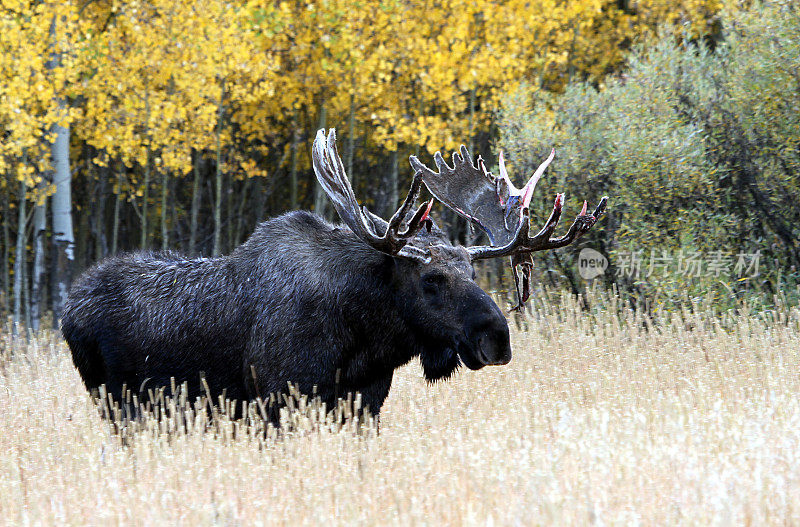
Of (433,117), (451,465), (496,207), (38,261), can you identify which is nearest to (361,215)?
(496,207)

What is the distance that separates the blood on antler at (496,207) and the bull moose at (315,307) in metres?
0.02

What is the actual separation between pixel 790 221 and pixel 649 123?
1753 mm

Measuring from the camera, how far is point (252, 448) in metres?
5.50

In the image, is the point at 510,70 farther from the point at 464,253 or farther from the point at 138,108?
the point at 464,253

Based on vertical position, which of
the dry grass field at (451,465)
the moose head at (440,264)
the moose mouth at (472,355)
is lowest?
the dry grass field at (451,465)

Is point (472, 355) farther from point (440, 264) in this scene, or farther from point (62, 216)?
point (62, 216)

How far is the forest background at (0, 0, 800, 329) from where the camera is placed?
10367mm

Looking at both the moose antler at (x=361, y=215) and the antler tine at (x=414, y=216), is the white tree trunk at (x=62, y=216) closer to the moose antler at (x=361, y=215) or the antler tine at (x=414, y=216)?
the moose antler at (x=361, y=215)

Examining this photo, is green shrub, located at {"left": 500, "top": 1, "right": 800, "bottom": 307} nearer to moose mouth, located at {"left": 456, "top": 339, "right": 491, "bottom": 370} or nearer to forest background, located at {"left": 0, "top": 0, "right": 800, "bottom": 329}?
forest background, located at {"left": 0, "top": 0, "right": 800, "bottom": 329}

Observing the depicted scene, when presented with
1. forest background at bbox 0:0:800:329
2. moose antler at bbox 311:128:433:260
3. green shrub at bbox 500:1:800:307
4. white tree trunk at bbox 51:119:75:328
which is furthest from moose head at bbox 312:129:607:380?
white tree trunk at bbox 51:119:75:328

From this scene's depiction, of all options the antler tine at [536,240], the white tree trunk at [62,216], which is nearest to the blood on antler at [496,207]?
the antler tine at [536,240]

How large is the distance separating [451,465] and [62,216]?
32.7 feet

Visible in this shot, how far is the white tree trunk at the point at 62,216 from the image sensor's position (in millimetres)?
13602

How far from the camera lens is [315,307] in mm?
6164
